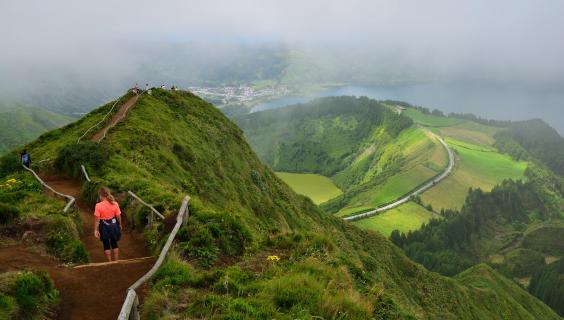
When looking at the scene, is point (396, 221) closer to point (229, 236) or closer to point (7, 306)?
point (229, 236)

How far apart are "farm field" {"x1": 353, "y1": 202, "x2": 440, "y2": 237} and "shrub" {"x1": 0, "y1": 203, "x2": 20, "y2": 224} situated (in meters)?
164

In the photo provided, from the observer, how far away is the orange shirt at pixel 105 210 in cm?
1703

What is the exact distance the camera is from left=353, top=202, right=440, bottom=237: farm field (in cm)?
17950

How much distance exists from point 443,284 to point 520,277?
114m

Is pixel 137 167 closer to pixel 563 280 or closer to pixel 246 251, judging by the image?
pixel 246 251

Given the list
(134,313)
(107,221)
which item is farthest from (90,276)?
(134,313)

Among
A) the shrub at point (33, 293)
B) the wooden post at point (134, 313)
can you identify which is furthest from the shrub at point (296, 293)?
the shrub at point (33, 293)

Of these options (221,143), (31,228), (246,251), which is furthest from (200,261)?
(221,143)

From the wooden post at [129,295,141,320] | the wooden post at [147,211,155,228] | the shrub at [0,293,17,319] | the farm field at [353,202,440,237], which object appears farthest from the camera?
the farm field at [353,202,440,237]

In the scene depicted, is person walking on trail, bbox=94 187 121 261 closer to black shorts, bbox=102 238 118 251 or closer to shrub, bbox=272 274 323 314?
black shorts, bbox=102 238 118 251

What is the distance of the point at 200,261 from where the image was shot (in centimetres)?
1653

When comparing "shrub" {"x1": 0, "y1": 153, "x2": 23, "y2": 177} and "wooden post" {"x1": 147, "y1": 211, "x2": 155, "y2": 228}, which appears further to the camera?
"shrub" {"x1": 0, "y1": 153, "x2": 23, "y2": 177}

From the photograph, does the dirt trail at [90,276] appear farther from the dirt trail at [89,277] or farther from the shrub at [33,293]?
the shrub at [33,293]

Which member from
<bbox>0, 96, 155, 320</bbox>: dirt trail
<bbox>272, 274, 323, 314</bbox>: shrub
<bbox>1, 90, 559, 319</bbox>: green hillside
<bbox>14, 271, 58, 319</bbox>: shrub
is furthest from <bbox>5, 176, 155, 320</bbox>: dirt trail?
<bbox>272, 274, 323, 314</bbox>: shrub
